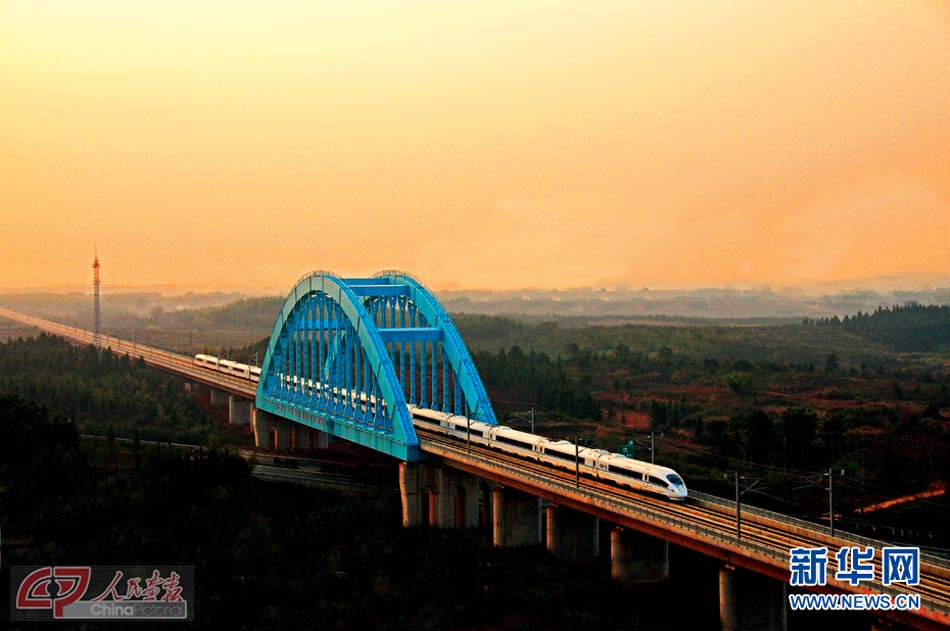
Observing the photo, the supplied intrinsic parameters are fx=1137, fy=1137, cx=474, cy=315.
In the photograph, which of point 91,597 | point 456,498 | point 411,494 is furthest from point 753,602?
point 91,597

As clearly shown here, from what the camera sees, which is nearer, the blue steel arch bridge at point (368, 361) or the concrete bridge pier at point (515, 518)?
the concrete bridge pier at point (515, 518)

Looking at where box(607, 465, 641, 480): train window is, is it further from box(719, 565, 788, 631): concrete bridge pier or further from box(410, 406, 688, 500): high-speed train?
box(719, 565, 788, 631): concrete bridge pier

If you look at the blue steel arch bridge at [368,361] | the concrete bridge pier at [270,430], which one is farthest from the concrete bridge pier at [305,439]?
the blue steel arch bridge at [368,361]

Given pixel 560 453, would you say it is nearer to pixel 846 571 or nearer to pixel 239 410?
pixel 846 571

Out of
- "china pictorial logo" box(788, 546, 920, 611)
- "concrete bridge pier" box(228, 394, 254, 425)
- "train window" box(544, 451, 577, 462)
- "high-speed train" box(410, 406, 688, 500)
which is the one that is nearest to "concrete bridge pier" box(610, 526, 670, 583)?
"high-speed train" box(410, 406, 688, 500)

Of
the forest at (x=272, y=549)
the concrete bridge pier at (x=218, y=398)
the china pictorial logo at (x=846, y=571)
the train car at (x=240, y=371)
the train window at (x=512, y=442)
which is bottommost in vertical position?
the forest at (x=272, y=549)

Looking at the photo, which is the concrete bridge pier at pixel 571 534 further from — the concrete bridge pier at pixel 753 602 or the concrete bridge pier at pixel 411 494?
the concrete bridge pier at pixel 753 602

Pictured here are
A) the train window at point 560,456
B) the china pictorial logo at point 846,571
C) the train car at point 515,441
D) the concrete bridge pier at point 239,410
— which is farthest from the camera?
the concrete bridge pier at point 239,410

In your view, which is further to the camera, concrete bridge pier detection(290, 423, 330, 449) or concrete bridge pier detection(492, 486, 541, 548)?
concrete bridge pier detection(290, 423, 330, 449)
